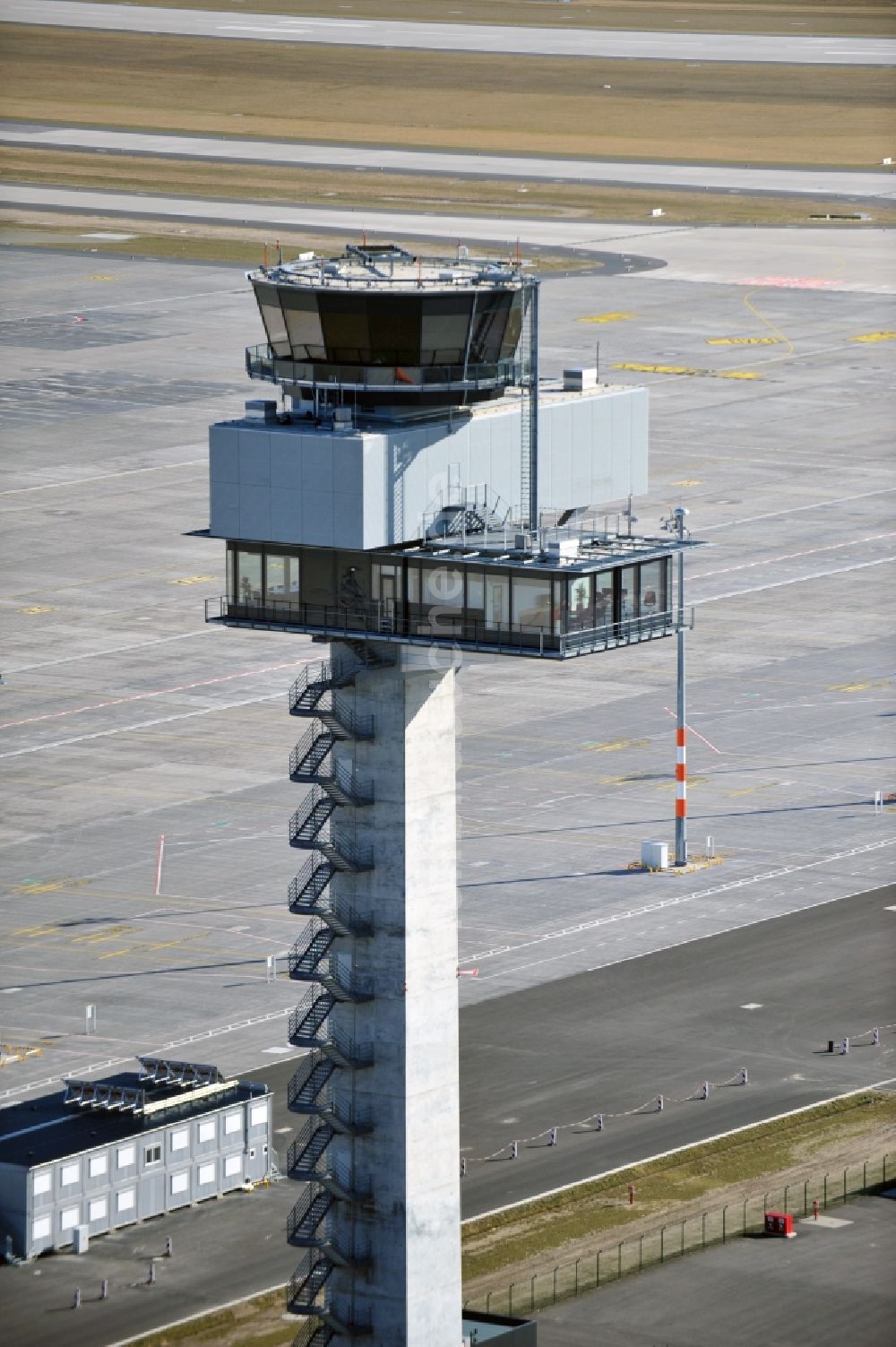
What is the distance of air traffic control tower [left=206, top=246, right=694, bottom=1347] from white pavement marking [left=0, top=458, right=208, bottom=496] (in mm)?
108467

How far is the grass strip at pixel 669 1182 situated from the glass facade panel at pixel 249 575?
18.5 metres

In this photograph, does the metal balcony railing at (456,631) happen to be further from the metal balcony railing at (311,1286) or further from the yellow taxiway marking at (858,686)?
the yellow taxiway marking at (858,686)

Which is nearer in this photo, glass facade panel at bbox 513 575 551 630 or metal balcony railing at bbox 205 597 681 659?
glass facade panel at bbox 513 575 551 630

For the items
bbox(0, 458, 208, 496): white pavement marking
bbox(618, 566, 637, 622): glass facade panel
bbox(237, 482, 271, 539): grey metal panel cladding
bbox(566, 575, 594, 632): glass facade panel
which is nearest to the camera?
bbox(566, 575, 594, 632): glass facade panel

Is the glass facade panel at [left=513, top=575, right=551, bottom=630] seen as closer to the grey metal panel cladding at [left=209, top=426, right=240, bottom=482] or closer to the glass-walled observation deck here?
the glass-walled observation deck

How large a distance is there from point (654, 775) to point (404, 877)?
5573cm

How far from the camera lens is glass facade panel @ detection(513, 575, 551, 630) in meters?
68.3

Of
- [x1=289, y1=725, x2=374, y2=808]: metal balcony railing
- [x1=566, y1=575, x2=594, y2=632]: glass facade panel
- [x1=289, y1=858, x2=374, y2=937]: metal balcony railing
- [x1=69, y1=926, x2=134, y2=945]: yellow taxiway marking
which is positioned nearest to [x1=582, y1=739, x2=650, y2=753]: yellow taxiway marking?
[x1=69, y1=926, x2=134, y2=945]: yellow taxiway marking

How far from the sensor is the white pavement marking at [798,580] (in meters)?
156

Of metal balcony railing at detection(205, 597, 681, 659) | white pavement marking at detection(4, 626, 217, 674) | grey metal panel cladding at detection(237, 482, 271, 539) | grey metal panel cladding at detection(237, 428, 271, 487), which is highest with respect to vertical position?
grey metal panel cladding at detection(237, 428, 271, 487)

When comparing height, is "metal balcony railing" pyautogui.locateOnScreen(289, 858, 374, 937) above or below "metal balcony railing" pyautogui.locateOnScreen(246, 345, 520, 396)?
below

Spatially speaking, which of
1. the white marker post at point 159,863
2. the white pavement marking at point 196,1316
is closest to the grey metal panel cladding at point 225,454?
the white pavement marking at point 196,1316

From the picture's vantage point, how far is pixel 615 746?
130 meters

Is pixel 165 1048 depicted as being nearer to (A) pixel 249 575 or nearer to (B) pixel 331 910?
(B) pixel 331 910
